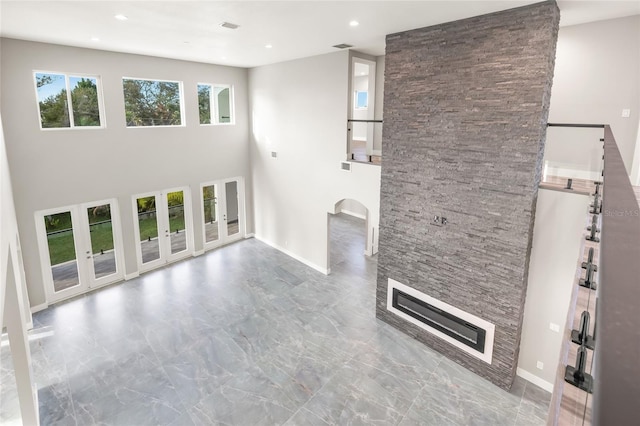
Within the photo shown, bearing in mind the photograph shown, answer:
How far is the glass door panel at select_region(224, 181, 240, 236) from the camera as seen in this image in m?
12.6

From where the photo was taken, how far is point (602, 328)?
556 millimetres

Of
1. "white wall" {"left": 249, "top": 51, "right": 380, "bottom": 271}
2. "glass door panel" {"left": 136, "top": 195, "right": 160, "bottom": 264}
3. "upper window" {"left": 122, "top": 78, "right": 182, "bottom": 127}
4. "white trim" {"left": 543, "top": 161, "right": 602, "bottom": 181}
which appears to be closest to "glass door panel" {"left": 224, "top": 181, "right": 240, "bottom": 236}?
"white wall" {"left": 249, "top": 51, "right": 380, "bottom": 271}

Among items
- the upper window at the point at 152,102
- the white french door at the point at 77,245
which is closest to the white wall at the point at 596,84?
the upper window at the point at 152,102

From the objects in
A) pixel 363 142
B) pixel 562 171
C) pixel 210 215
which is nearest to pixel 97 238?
pixel 210 215

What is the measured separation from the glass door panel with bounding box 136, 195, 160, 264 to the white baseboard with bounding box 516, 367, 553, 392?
9.57 m

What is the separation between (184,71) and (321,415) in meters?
9.28

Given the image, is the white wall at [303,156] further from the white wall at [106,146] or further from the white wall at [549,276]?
the white wall at [549,276]

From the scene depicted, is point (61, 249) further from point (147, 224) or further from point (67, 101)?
point (67, 101)

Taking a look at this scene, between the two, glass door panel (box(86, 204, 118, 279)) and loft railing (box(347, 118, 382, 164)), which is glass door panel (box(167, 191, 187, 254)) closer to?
glass door panel (box(86, 204, 118, 279))

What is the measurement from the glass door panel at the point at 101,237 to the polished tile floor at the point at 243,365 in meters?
0.76

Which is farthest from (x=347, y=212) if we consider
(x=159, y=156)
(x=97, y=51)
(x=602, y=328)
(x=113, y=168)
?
(x=602, y=328)

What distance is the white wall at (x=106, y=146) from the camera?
782 centimetres

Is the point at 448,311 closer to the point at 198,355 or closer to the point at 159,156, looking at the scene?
the point at 198,355

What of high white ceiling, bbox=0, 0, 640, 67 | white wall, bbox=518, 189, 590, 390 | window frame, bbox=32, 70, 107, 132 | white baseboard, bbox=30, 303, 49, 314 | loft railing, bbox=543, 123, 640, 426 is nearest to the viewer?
loft railing, bbox=543, 123, 640, 426
